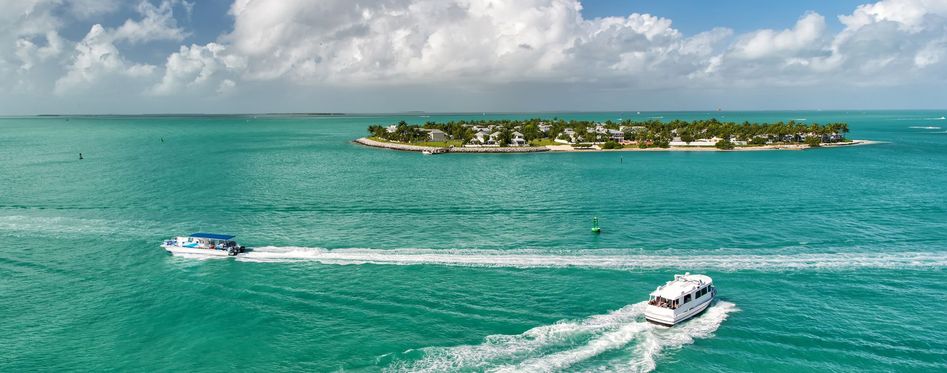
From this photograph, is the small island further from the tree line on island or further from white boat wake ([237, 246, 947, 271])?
white boat wake ([237, 246, 947, 271])

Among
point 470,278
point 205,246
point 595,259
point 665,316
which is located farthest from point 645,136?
point 665,316

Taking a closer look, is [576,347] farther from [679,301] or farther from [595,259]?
[595,259]

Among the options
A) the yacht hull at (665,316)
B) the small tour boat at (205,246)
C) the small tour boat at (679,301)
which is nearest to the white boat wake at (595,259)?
the small tour boat at (205,246)

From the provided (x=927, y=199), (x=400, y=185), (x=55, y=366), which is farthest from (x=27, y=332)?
(x=927, y=199)

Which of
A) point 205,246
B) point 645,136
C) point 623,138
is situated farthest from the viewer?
point 623,138

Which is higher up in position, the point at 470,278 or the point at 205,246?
the point at 205,246

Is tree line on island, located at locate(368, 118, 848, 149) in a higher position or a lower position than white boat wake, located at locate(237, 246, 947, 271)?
higher

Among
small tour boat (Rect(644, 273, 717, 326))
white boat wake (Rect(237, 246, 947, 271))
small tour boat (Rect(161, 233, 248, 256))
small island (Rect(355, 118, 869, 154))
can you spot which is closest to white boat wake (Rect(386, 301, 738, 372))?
small tour boat (Rect(644, 273, 717, 326))

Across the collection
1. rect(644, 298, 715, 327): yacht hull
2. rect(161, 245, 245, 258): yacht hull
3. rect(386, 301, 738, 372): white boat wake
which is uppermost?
rect(161, 245, 245, 258): yacht hull
